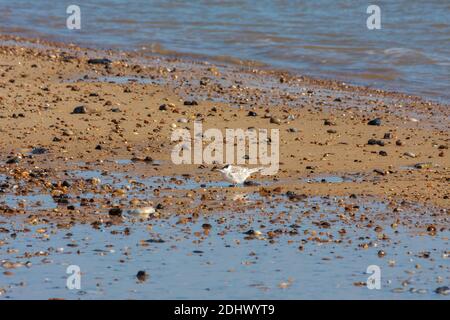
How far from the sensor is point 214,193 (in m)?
8.28

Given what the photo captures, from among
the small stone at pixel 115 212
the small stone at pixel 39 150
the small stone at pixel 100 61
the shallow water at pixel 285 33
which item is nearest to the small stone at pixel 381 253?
the small stone at pixel 115 212

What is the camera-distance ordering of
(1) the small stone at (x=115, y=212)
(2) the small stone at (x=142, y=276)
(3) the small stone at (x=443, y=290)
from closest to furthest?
(3) the small stone at (x=443, y=290)
(2) the small stone at (x=142, y=276)
(1) the small stone at (x=115, y=212)

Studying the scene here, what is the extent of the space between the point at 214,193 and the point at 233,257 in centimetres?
167

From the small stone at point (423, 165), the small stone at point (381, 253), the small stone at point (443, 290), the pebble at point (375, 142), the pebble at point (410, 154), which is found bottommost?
the small stone at point (443, 290)

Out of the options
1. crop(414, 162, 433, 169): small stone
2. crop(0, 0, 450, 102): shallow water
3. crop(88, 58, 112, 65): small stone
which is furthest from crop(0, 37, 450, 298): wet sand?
crop(0, 0, 450, 102): shallow water

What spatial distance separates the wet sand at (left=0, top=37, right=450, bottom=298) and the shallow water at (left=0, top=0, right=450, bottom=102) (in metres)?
2.06

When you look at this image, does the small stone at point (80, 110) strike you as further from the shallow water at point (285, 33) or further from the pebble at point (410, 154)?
the shallow water at point (285, 33)

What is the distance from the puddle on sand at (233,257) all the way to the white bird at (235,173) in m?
0.80

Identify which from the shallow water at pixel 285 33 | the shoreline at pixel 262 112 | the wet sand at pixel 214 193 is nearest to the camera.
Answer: the wet sand at pixel 214 193

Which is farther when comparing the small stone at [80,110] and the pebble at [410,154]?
the small stone at [80,110]

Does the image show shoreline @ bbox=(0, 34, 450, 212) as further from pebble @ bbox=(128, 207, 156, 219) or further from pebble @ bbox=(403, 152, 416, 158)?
pebble @ bbox=(128, 207, 156, 219)

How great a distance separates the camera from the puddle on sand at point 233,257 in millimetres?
6047

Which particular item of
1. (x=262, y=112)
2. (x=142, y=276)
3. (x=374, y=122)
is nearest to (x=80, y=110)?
(x=262, y=112)
